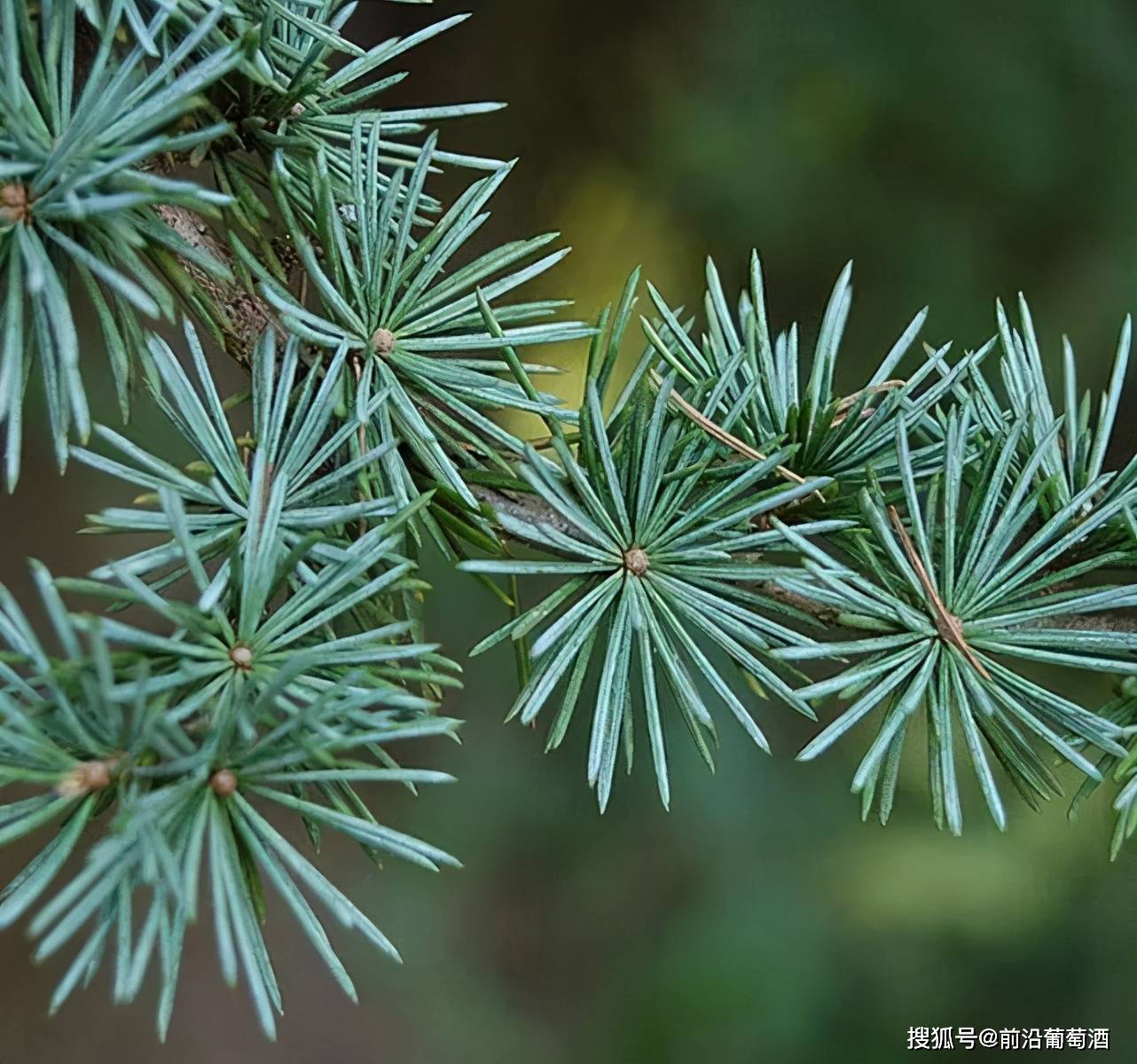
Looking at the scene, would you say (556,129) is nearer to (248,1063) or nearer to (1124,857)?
(1124,857)

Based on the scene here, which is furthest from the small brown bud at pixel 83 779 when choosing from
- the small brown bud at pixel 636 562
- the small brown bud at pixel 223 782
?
the small brown bud at pixel 636 562

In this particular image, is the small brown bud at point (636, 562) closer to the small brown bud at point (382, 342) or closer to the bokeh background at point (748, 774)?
the small brown bud at point (382, 342)

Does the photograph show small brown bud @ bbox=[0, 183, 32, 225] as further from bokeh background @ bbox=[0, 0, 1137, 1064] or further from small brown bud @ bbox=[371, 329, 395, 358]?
bokeh background @ bbox=[0, 0, 1137, 1064]

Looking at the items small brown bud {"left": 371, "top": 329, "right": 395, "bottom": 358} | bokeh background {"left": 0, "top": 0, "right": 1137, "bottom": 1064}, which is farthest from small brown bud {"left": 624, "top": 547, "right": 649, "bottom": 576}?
bokeh background {"left": 0, "top": 0, "right": 1137, "bottom": 1064}

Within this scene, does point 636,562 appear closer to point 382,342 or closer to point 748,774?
point 382,342

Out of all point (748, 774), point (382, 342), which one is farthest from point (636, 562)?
point (748, 774)

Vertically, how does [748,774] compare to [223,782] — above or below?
above
